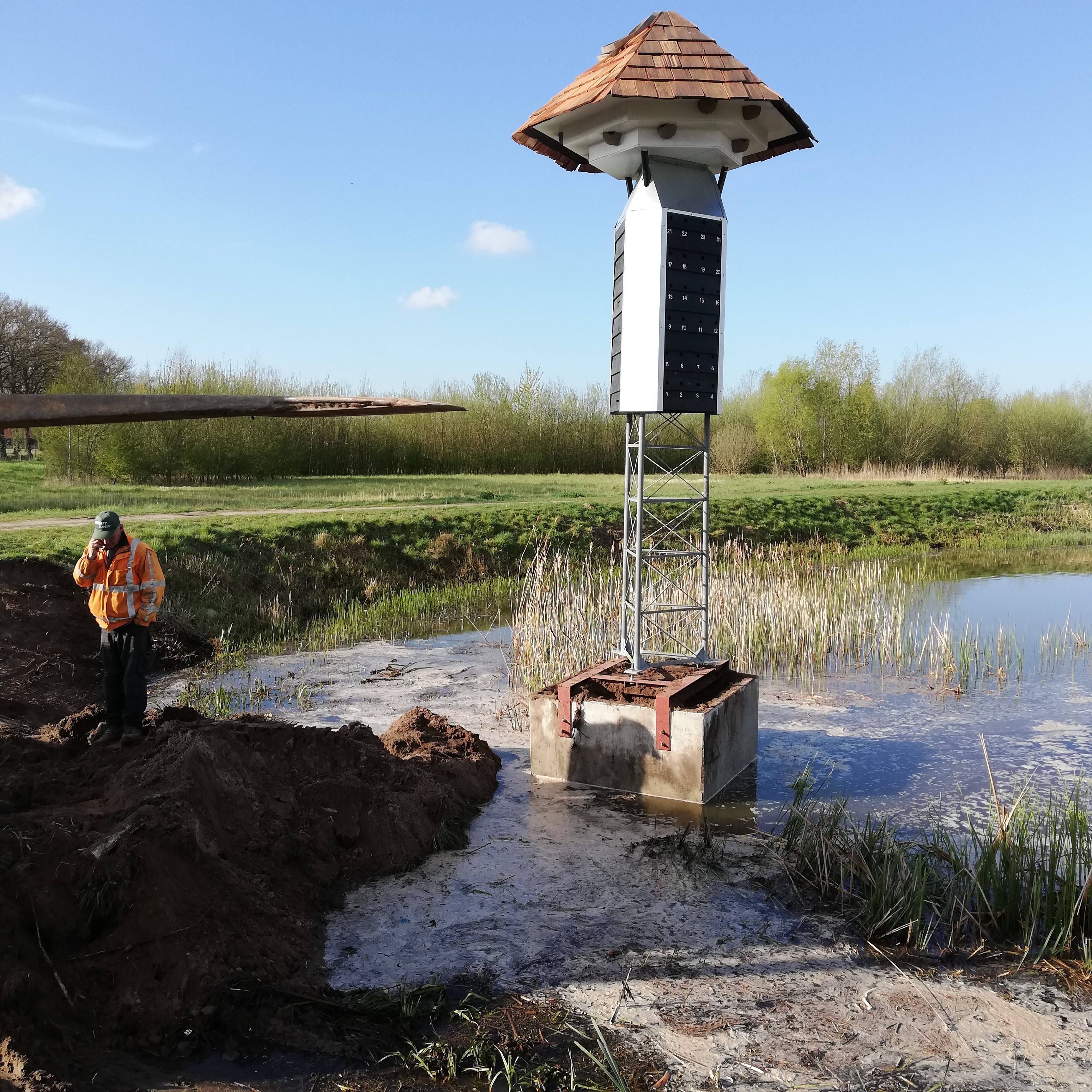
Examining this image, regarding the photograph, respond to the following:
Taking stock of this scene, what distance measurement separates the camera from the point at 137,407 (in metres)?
3.18

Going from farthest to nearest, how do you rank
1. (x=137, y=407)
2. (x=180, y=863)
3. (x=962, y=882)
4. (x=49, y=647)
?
(x=49, y=647)
(x=962, y=882)
(x=180, y=863)
(x=137, y=407)

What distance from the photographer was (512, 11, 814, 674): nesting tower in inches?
287

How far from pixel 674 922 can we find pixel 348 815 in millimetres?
2214

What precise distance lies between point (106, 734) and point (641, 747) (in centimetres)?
400

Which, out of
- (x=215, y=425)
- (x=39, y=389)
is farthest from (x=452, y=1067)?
(x=39, y=389)

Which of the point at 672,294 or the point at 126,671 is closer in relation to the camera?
the point at 126,671

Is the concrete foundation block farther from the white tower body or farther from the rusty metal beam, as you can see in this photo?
the rusty metal beam

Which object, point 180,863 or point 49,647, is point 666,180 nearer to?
point 180,863

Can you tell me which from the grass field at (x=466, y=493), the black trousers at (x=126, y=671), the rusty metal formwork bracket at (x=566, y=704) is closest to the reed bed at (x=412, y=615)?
the black trousers at (x=126, y=671)

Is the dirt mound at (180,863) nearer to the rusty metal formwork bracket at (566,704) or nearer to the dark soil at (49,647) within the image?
the rusty metal formwork bracket at (566,704)

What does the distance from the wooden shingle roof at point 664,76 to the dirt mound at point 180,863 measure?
514cm

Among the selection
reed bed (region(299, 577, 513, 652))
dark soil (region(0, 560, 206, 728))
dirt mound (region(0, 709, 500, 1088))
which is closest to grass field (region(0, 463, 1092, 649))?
reed bed (region(299, 577, 513, 652))

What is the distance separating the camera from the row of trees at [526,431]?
3212cm

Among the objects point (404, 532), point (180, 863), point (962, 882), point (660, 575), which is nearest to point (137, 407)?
point (180, 863)
